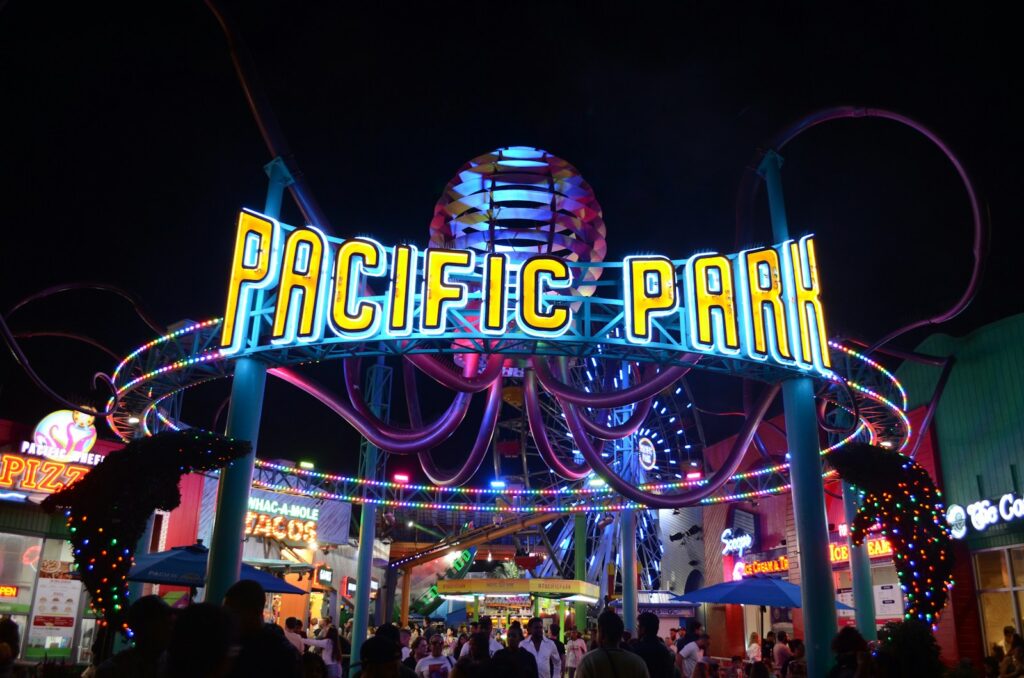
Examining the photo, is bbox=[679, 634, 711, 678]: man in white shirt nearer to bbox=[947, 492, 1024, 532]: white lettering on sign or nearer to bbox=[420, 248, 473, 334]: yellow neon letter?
bbox=[420, 248, 473, 334]: yellow neon letter

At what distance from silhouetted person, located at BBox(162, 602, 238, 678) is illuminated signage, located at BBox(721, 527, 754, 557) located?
90.6 ft

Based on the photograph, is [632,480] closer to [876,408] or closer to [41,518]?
[876,408]

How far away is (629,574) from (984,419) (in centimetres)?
975

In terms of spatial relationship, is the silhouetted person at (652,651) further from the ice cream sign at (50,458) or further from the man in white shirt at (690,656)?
the ice cream sign at (50,458)

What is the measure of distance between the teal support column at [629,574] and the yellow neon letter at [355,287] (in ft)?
42.1

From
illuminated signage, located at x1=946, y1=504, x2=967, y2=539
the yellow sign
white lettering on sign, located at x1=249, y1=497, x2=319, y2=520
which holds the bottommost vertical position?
the yellow sign

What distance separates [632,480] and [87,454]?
54.2ft

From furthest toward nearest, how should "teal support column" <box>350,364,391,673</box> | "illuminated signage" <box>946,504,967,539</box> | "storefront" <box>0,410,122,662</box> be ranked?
"teal support column" <box>350,364,391,673</box> → "storefront" <box>0,410,122,662</box> → "illuminated signage" <box>946,504,967,539</box>

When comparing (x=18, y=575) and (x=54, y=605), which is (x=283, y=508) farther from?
(x=18, y=575)

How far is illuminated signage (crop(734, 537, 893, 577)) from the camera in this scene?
21844 mm

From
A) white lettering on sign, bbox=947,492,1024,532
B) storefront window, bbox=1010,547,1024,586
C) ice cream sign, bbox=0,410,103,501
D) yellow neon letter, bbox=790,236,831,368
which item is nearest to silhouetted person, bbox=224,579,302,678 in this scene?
yellow neon letter, bbox=790,236,831,368

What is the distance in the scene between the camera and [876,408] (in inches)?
640

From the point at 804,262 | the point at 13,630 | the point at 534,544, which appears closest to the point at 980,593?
the point at 804,262

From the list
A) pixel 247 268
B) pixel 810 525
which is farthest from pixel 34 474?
pixel 810 525
